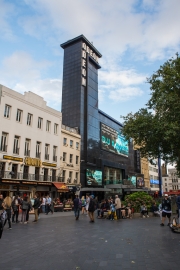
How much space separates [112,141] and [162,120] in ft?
114

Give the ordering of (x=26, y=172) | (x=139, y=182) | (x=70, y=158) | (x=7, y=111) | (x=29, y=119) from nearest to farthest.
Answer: (x=7, y=111) → (x=26, y=172) → (x=29, y=119) → (x=70, y=158) → (x=139, y=182)

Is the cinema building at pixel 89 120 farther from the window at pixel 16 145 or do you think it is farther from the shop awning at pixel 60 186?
the window at pixel 16 145

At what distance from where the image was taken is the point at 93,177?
4650 centimetres

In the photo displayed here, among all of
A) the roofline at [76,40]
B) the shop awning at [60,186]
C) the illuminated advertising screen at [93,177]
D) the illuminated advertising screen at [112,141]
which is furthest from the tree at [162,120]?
the roofline at [76,40]

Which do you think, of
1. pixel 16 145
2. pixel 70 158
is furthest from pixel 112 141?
pixel 16 145

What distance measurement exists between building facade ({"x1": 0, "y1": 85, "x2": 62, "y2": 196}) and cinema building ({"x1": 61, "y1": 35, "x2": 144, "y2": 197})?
9.62m

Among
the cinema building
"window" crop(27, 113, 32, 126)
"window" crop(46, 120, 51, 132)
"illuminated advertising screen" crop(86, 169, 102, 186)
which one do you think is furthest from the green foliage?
"illuminated advertising screen" crop(86, 169, 102, 186)

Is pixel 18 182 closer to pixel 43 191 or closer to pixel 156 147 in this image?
pixel 43 191

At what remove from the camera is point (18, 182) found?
95.6 feet

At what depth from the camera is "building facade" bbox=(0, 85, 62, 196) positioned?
29531 mm

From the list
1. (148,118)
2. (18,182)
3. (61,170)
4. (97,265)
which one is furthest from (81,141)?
(97,265)

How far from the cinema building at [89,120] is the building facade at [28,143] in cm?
962

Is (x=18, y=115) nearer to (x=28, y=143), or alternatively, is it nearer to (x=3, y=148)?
(x=28, y=143)

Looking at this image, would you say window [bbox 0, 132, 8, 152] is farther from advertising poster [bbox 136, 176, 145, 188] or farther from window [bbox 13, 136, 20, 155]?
advertising poster [bbox 136, 176, 145, 188]
